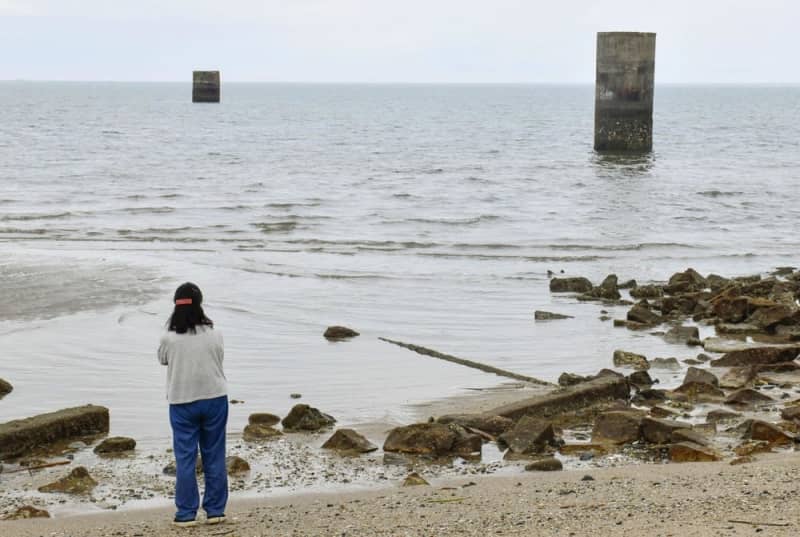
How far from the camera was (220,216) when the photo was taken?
84.1 ft

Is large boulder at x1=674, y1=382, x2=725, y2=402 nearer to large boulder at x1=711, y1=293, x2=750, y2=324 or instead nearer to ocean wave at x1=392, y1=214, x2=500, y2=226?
large boulder at x1=711, y1=293, x2=750, y2=324

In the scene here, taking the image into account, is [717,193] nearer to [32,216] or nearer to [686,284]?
[686,284]

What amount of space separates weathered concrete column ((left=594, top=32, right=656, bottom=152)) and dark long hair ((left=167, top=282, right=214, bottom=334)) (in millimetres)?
35732

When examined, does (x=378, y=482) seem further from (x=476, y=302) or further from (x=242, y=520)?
(x=476, y=302)

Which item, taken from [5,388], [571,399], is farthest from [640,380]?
[5,388]

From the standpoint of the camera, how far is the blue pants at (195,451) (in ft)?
21.1

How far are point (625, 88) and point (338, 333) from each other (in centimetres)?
3025

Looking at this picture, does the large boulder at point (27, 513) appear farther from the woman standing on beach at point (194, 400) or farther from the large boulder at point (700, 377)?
the large boulder at point (700, 377)

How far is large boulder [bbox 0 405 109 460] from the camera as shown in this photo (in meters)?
8.14

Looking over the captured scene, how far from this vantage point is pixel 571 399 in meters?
9.34

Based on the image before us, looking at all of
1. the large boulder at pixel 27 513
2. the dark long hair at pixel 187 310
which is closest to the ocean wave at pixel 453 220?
the large boulder at pixel 27 513

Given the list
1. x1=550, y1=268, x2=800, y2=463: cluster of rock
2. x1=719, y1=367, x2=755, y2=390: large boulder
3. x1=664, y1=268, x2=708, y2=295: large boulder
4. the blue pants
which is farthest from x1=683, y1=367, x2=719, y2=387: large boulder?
x1=664, y1=268, x2=708, y2=295: large boulder

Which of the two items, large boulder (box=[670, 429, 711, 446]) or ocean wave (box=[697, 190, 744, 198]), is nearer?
large boulder (box=[670, 429, 711, 446])

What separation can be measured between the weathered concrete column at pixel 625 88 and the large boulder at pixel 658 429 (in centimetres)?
3348
